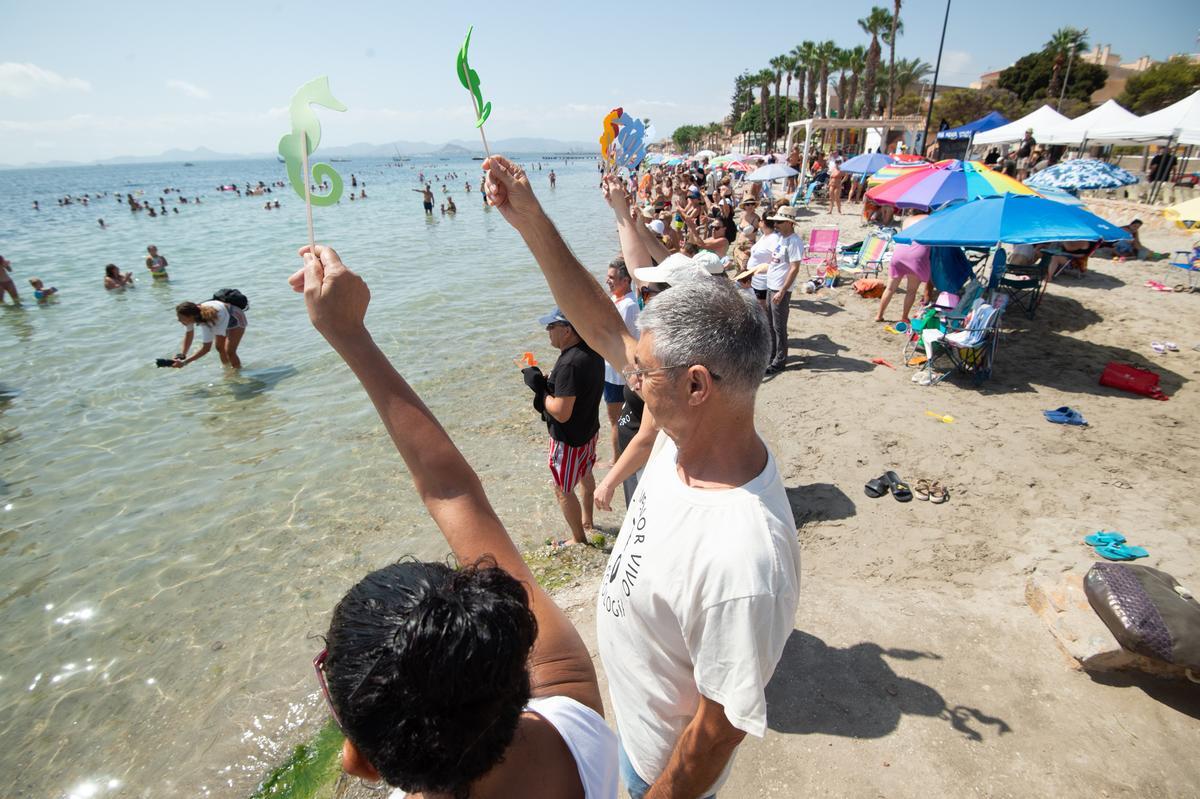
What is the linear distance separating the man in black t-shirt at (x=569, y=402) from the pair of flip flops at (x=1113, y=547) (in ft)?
11.6

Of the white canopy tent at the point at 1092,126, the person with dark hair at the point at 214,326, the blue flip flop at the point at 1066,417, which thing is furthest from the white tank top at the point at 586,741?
the white canopy tent at the point at 1092,126

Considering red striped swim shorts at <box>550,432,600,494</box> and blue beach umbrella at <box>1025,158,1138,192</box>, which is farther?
blue beach umbrella at <box>1025,158,1138,192</box>

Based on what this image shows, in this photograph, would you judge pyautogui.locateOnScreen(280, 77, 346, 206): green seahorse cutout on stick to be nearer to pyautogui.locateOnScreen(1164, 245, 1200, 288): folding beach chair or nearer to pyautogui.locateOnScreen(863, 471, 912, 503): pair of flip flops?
pyautogui.locateOnScreen(863, 471, 912, 503): pair of flip flops

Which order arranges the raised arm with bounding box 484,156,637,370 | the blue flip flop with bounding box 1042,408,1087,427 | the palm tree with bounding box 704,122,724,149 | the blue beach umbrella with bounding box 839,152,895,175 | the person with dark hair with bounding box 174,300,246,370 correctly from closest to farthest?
the raised arm with bounding box 484,156,637,370 → the blue flip flop with bounding box 1042,408,1087,427 → the person with dark hair with bounding box 174,300,246,370 → the blue beach umbrella with bounding box 839,152,895,175 → the palm tree with bounding box 704,122,724,149

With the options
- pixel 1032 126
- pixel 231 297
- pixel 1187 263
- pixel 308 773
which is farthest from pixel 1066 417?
pixel 1032 126

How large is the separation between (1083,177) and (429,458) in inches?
697

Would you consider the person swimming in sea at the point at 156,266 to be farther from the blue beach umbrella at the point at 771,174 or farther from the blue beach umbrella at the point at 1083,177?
the blue beach umbrella at the point at 1083,177

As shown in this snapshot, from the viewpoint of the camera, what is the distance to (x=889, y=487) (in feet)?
15.6

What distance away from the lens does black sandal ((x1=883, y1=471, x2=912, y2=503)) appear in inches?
182

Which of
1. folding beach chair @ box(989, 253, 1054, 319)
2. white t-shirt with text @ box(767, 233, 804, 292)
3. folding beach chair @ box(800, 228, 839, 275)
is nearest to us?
white t-shirt with text @ box(767, 233, 804, 292)

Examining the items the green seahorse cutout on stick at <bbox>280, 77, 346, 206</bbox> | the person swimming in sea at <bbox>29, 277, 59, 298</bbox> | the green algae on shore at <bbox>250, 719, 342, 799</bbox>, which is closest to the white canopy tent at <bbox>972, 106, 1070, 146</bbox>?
the green seahorse cutout on stick at <bbox>280, 77, 346, 206</bbox>

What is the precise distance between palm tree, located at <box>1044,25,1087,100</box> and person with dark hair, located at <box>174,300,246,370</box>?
58843mm

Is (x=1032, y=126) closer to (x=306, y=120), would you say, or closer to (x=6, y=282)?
(x=306, y=120)

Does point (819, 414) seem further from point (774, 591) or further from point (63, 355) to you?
point (63, 355)
